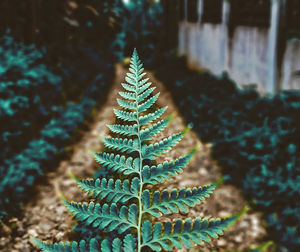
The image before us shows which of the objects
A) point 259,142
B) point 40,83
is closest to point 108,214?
point 259,142

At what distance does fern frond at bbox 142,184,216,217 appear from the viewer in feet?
1.77

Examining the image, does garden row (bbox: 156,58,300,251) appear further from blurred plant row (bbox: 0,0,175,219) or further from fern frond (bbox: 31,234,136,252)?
fern frond (bbox: 31,234,136,252)

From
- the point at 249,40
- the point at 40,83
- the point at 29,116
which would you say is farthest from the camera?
the point at 249,40

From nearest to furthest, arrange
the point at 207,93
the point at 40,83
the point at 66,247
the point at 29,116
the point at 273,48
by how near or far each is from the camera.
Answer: the point at 66,247
the point at 29,116
the point at 40,83
the point at 273,48
the point at 207,93

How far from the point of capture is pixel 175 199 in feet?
1.84

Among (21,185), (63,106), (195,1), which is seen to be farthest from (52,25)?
(195,1)

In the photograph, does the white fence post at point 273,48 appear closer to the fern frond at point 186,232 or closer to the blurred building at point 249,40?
the blurred building at point 249,40

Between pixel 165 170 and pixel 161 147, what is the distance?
0.17ft

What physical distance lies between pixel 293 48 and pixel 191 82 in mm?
3060

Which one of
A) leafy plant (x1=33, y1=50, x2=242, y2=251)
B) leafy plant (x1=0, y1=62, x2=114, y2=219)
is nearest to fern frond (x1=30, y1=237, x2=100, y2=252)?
leafy plant (x1=33, y1=50, x2=242, y2=251)

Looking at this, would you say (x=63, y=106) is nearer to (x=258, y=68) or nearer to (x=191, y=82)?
(x=191, y=82)

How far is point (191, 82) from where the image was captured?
7688mm

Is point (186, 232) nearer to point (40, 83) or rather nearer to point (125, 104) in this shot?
point (125, 104)

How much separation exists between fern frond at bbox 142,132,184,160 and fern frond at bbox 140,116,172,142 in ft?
0.07
